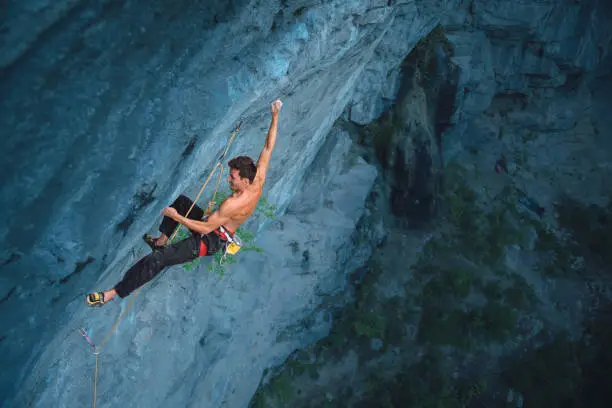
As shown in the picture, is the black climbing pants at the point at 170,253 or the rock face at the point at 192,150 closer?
the rock face at the point at 192,150

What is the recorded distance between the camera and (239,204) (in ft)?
13.7

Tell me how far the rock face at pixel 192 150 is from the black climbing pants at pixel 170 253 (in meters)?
0.22

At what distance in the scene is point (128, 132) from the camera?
309 centimetres

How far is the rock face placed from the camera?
2582 mm

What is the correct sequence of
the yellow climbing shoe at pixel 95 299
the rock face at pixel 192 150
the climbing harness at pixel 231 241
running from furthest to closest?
1. the climbing harness at pixel 231 241
2. the yellow climbing shoe at pixel 95 299
3. the rock face at pixel 192 150

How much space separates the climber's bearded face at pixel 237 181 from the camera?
4.04 meters

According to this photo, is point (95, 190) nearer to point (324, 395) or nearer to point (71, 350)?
point (71, 350)

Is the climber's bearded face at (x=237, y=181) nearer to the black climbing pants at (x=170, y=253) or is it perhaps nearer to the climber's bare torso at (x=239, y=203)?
the climber's bare torso at (x=239, y=203)

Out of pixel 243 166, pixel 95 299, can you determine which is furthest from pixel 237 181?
pixel 95 299

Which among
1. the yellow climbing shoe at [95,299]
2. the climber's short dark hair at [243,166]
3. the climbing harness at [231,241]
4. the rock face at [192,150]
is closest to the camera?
the rock face at [192,150]

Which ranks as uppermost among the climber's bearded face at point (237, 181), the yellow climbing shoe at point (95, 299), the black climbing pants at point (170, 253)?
the climber's bearded face at point (237, 181)

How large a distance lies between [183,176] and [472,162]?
10.0 m

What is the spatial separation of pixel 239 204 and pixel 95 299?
1.55m

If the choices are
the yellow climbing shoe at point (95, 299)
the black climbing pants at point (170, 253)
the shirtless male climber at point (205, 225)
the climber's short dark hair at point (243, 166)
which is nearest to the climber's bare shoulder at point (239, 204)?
the shirtless male climber at point (205, 225)
